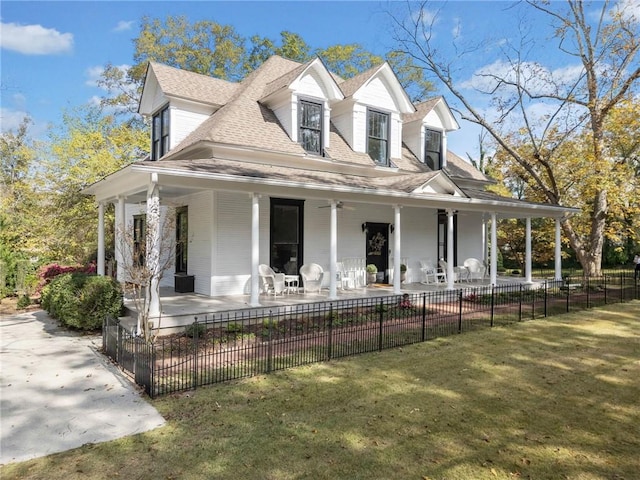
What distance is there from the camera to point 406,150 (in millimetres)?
19047

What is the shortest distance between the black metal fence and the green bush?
187 centimetres

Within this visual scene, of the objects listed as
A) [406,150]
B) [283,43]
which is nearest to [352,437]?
[406,150]

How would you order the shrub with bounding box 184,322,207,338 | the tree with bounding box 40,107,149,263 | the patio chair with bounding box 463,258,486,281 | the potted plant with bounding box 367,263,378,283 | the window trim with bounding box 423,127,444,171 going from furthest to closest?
the tree with bounding box 40,107,149,263 < the window trim with bounding box 423,127,444,171 < the patio chair with bounding box 463,258,486,281 < the potted plant with bounding box 367,263,378,283 < the shrub with bounding box 184,322,207,338

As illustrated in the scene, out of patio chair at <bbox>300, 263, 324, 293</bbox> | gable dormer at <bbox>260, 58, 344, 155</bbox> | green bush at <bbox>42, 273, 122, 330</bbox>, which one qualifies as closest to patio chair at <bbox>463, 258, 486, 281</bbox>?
patio chair at <bbox>300, 263, 324, 293</bbox>

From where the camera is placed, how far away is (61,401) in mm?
5812

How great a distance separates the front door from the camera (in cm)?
1645

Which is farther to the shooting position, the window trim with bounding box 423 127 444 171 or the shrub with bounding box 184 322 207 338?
the window trim with bounding box 423 127 444 171

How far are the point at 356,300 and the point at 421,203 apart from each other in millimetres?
4685

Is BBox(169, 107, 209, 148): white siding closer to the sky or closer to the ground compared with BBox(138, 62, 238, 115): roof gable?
closer to the ground

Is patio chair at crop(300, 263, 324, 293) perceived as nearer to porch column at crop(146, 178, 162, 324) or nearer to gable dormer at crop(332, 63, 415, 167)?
porch column at crop(146, 178, 162, 324)

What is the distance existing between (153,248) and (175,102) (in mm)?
7973

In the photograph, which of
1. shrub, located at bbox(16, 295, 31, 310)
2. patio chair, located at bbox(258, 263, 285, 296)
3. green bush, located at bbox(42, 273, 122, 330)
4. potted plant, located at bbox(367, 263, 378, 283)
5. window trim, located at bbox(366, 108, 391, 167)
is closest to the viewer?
green bush, located at bbox(42, 273, 122, 330)

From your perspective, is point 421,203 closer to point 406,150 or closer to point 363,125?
point 363,125

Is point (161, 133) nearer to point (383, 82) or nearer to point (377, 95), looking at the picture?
point (377, 95)
